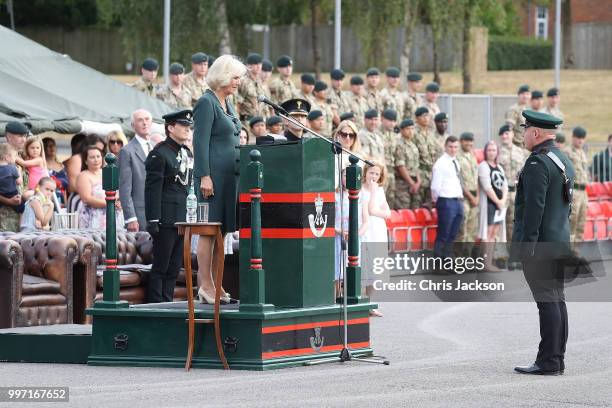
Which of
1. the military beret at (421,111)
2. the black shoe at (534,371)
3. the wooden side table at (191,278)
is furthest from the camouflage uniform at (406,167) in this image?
the black shoe at (534,371)

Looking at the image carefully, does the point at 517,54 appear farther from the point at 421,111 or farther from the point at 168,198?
the point at 168,198

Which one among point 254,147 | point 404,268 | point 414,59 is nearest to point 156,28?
point 414,59

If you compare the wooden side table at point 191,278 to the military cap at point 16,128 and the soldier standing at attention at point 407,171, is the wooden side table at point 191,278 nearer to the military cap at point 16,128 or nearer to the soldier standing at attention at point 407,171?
the military cap at point 16,128

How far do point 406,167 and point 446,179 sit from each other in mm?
1206

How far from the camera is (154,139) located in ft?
57.5

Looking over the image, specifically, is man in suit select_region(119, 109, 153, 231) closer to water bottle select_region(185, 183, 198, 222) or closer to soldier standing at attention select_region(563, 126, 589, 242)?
water bottle select_region(185, 183, 198, 222)

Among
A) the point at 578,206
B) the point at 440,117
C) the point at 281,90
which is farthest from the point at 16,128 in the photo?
the point at 578,206

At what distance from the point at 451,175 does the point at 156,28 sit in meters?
25.2

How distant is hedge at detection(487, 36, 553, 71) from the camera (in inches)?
2955

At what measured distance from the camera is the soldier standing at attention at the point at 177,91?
74.6ft

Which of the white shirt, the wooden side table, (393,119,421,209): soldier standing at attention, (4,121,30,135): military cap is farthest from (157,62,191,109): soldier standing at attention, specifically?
the wooden side table

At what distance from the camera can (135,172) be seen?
16406mm

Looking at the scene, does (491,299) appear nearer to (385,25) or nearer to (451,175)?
(451,175)

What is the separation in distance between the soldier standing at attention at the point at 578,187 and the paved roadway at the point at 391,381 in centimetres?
1216
